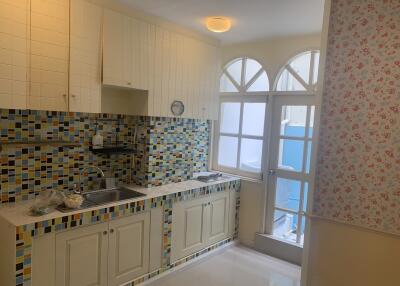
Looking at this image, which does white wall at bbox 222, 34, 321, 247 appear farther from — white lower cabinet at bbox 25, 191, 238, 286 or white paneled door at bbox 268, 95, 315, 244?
white lower cabinet at bbox 25, 191, 238, 286

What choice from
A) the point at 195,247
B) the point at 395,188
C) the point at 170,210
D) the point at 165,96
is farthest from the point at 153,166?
the point at 395,188

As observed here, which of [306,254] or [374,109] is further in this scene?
[306,254]

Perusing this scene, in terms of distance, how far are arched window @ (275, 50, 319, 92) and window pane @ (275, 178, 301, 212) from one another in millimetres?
1059

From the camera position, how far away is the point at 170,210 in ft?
9.38

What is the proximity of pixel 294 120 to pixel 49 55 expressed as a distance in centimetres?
249

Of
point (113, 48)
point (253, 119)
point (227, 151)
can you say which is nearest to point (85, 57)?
point (113, 48)

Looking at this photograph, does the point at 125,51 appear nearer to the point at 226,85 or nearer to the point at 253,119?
the point at 226,85

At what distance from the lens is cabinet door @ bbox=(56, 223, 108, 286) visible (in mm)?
2119

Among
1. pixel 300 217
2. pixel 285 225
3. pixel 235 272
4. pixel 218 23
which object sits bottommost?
pixel 235 272

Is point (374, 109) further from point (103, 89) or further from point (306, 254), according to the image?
point (103, 89)

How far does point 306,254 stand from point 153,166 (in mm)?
1689

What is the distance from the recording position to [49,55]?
2234mm

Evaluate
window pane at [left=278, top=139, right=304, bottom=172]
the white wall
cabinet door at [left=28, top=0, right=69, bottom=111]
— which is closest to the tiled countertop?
the white wall

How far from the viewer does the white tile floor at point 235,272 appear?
2.85m
